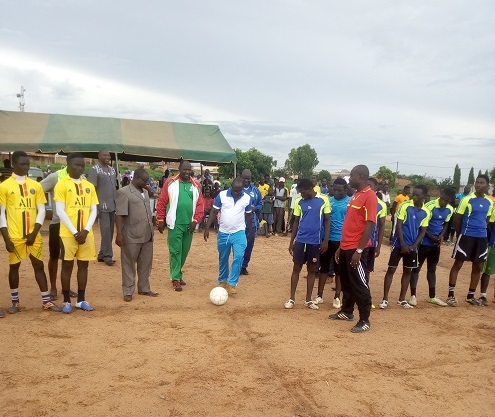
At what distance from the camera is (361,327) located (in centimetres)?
573

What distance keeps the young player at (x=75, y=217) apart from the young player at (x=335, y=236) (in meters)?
3.35

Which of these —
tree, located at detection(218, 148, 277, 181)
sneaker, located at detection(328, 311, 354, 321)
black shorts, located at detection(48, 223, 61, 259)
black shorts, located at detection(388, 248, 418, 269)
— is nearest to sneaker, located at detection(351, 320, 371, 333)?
sneaker, located at detection(328, 311, 354, 321)

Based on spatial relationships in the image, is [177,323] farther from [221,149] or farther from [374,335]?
[221,149]

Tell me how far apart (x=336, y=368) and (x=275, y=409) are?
1073 mm

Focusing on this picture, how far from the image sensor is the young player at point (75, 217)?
5657 mm

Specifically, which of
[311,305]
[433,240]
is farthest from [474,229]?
[311,305]

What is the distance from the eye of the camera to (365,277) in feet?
19.2

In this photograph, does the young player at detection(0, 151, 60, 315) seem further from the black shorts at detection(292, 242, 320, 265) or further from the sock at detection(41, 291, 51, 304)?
the black shorts at detection(292, 242, 320, 265)

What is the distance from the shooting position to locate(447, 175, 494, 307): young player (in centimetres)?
721

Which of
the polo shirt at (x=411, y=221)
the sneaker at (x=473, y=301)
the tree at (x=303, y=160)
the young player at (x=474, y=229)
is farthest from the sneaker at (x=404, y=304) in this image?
the tree at (x=303, y=160)

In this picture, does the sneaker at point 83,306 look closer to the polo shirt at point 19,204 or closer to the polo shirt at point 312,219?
the polo shirt at point 19,204

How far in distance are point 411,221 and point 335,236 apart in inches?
45.3

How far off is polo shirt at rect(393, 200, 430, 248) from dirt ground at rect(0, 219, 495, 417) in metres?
1.14

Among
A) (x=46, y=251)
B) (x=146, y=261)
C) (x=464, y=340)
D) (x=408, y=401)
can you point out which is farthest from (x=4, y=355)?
(x=46, y=251)
